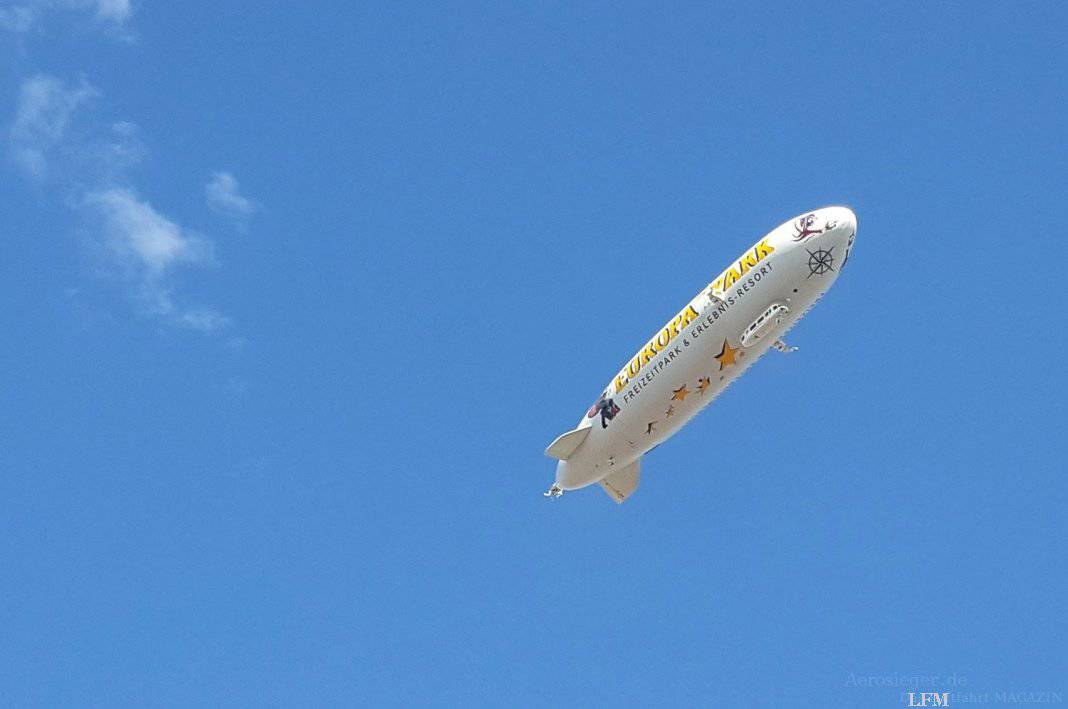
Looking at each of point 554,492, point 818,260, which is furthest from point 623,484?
point 818,260

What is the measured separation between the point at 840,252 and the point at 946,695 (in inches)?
1252

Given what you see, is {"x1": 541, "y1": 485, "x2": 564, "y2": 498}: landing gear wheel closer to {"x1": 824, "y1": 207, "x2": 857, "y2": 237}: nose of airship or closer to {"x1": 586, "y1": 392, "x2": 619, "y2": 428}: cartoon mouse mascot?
{"x1": 586, "y1": 392, "x2": 619, "y2": 428}: cartoon mouse mascot

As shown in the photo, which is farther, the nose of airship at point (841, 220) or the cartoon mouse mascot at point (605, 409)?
the cartoon mouse mascot at point (605, 409)

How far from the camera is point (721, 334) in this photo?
363 ft

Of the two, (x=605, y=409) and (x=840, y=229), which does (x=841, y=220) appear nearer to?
(x=840, y=229)

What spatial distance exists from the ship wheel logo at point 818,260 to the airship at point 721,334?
7 cm

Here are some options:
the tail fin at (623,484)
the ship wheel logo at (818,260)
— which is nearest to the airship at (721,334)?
the ship wheel logo at (818,260)

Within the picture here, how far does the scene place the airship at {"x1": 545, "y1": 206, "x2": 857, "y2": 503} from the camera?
10838 centimetres

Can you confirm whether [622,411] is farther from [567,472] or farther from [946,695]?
[946,695]

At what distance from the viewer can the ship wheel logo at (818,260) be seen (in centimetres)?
10800

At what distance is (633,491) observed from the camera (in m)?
131

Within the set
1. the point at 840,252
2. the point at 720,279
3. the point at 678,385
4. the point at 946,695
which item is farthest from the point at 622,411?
the point at 946,695

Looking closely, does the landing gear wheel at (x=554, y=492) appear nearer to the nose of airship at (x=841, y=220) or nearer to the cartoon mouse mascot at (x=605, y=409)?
the cartoon mouse mascot at (x=605, y=409)

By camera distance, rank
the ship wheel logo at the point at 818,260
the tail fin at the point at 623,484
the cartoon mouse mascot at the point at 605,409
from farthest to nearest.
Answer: the tail fin at the point at 623,484, the cartoon mouse mascot at the point at 605,409, the ship wheel logo at the point at 818,260
